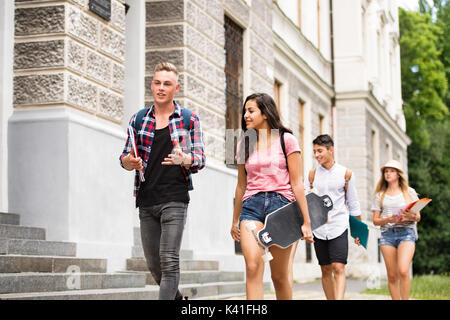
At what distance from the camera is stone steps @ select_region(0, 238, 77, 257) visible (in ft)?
23.3

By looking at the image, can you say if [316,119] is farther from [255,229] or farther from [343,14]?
[255,229]

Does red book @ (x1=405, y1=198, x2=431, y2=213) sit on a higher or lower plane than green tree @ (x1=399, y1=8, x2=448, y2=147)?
lower

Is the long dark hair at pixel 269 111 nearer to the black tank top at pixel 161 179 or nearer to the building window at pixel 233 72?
the black tank top at pixel 161 179

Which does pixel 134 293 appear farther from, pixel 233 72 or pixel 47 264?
pixel 233 72

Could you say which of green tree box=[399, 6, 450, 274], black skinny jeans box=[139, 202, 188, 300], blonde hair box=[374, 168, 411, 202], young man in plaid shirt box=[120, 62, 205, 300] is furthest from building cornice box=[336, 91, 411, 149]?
black skinny jeans box=[139, 202, 188, 300]

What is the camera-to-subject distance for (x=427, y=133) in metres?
37.1

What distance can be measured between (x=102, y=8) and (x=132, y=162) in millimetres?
4419

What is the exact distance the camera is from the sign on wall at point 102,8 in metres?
8.89

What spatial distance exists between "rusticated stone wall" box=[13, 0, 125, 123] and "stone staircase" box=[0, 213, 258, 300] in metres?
1.42

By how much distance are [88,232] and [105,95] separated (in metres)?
1.74

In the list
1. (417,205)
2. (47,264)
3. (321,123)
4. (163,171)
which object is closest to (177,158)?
(163,171)

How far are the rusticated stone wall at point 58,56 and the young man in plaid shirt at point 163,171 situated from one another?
3104 mm

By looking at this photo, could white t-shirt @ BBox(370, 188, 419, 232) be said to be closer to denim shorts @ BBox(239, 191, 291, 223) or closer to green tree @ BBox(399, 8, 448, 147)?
denim shorts @ BBox(239, 191, 291, 223)

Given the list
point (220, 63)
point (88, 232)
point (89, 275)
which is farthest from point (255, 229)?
point (220, 63)
